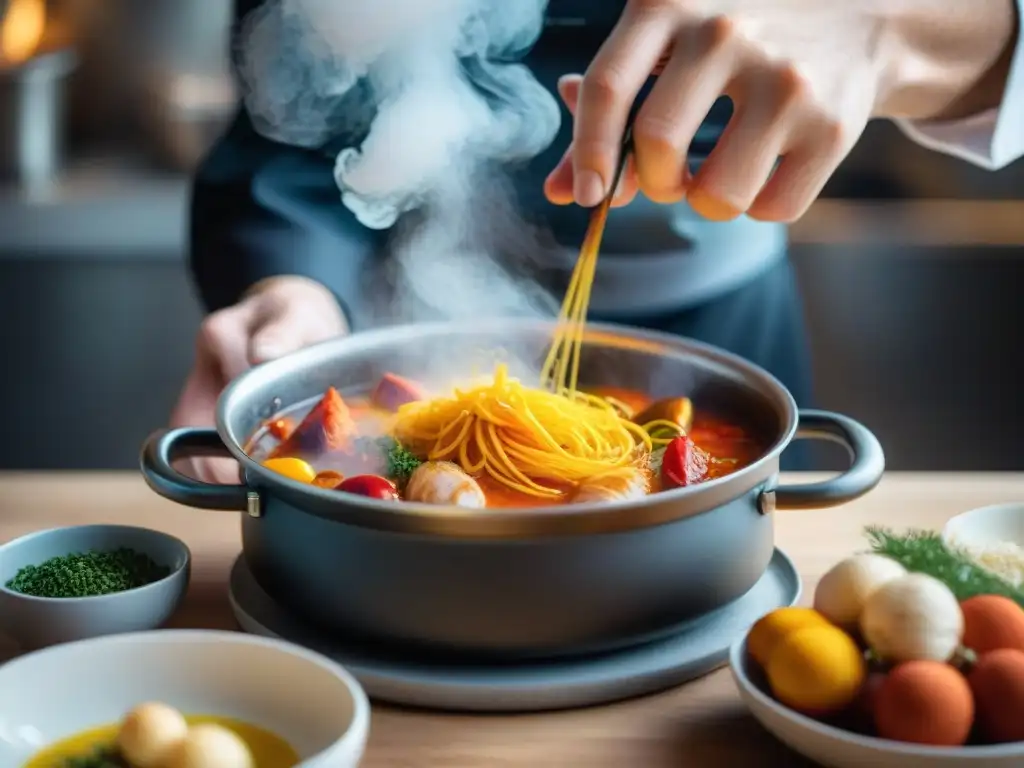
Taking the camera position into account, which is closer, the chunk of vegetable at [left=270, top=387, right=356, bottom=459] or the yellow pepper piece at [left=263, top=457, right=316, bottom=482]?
the yellow pepper piece at [left=263, top=457, right=316, bottom=482]

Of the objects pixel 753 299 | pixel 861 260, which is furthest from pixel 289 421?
pixel 861 260

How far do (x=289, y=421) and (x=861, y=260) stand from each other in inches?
120

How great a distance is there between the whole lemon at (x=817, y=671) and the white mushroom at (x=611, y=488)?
21 centimetres

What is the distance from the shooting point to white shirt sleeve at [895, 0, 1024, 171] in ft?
5.20

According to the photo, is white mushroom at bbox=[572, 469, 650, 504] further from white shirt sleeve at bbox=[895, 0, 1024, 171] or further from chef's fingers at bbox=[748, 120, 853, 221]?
white shirt sleeve at bbox=[895, 0, 1024, 171]

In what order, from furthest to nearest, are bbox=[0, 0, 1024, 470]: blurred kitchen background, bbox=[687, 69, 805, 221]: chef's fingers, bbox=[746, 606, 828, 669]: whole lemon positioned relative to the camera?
bbox=[0, 0, 1024, 470]: blurred kitchen background → bbox=[687, 69, 805, 221]: chef's fingers → bbox=[746, 606, 828, 669]: whole lemon

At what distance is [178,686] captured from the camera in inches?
A: 40.4

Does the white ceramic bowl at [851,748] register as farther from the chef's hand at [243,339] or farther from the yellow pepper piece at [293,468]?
the chef's hand at [243,339]

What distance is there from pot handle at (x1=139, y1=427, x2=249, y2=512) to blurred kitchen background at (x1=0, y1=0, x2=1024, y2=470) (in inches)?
94.8

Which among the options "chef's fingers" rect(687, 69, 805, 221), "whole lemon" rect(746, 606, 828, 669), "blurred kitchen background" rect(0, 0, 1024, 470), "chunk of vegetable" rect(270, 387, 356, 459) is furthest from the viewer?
"blurred kitchen background" rect(0, 0, 1024, 470)

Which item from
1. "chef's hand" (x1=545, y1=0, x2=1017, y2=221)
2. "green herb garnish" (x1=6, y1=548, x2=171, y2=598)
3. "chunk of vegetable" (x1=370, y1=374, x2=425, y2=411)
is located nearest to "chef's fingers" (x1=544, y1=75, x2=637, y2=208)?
"chef's hand" (x1=545, y1=0, x2=1017, y2=221)

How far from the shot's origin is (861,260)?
4.15 m

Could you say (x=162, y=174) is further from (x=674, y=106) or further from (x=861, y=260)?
(x=674, y=106)

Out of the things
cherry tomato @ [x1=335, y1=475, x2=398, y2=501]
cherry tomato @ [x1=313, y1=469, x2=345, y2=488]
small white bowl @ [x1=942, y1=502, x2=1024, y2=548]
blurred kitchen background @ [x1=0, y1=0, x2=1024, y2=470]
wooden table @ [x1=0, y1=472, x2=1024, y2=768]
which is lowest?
blurred kitchen background @ [x1=0, y1=0, x2=1024, y2=470]
